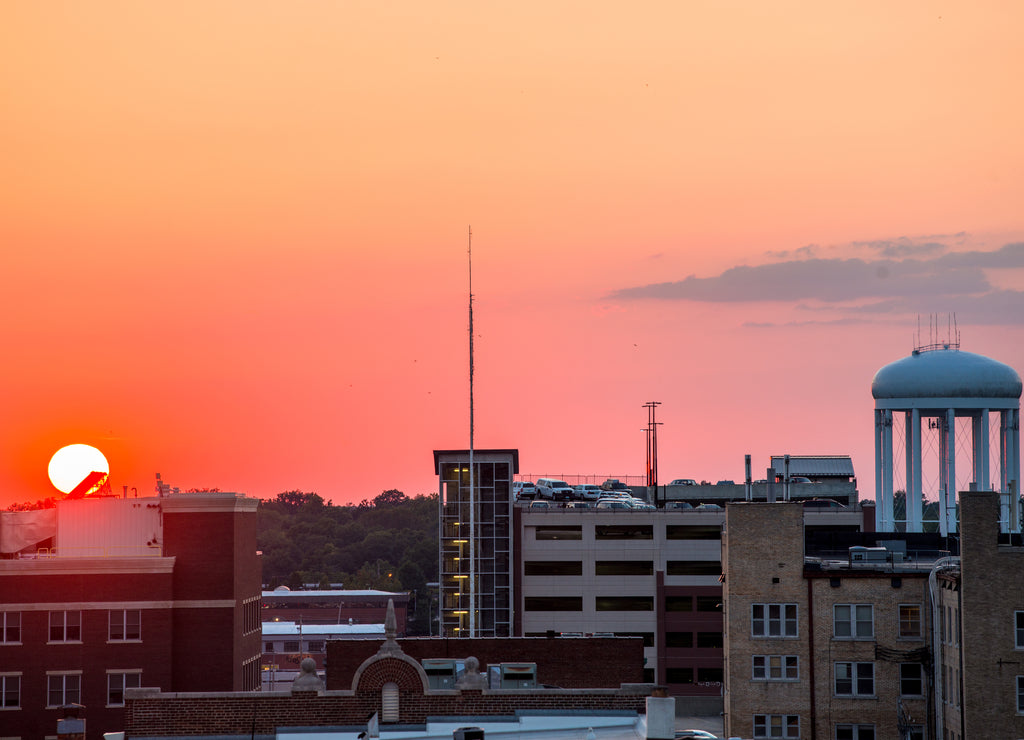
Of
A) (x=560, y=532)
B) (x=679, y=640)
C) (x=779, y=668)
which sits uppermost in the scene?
(x=560, y=532)

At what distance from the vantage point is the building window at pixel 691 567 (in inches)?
5930

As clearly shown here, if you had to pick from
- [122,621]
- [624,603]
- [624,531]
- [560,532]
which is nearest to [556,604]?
[624,603]

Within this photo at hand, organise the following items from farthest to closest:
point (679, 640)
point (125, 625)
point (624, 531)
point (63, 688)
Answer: point (624, 531) → point (679, 640) → point (125, 625) → point (63, 688)

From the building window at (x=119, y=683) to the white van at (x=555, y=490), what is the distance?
253 feet

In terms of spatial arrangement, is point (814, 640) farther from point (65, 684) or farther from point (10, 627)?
point (10, 627)

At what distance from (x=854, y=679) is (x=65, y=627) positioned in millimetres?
47227

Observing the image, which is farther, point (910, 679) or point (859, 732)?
point (910, 679)

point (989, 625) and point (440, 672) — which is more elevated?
point (989, 625)

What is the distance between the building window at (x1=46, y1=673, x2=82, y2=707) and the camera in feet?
297

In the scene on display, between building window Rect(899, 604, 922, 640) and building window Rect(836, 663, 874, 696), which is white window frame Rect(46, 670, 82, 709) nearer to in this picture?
building window Rect(836, 663, 874, 696)

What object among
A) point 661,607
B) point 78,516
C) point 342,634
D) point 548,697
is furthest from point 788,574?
point 342,634

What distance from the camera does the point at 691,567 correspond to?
151m

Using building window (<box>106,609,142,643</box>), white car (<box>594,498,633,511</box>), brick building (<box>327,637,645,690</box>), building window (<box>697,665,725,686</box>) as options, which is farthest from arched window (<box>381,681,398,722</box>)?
white car (<box>594,498,633,511</box>)

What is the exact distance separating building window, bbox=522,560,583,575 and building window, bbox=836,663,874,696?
68158mm
